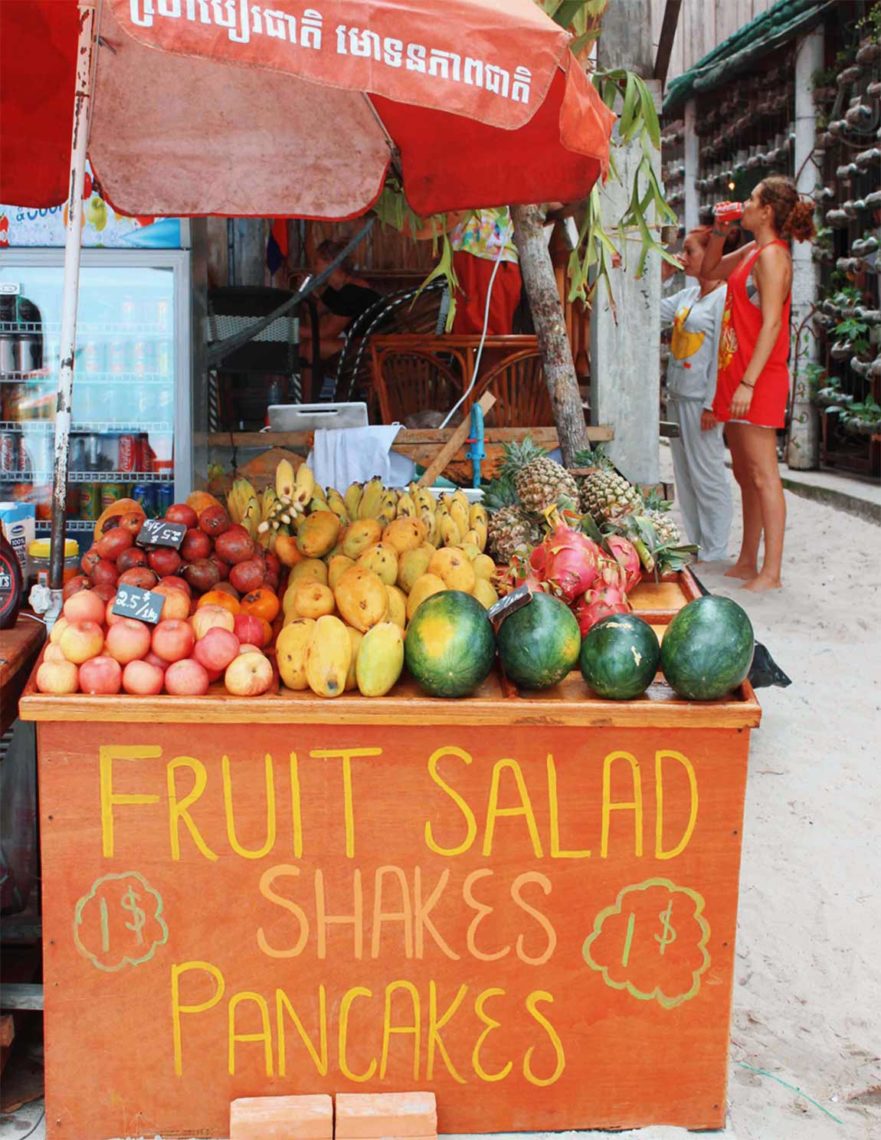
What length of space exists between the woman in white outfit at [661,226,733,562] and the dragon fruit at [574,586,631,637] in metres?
4.71

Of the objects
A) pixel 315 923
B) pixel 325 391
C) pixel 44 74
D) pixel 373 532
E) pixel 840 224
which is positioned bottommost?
pixel 315 923

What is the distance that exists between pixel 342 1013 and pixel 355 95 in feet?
9.77

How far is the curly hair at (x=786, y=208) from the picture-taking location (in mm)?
6605

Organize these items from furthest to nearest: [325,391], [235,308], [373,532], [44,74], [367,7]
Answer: [325,391] → [235,308] → [44,74] → [373,532] → [367,7]

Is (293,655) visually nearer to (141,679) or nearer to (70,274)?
(141,679)

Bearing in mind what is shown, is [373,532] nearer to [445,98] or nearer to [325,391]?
[445,98]

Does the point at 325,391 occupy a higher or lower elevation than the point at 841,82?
lower

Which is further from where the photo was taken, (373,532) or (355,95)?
(355,95)

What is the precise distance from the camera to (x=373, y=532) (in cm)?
328

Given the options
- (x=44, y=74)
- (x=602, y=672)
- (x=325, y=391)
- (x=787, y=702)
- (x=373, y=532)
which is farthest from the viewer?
(x=325, y=391)

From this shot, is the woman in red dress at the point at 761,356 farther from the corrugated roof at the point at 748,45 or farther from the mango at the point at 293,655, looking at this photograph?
the mango at the point at 293,655

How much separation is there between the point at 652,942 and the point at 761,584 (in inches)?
191

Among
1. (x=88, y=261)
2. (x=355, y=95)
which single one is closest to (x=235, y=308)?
(x=88, y=261)

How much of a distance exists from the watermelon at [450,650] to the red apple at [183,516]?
0.86 m
